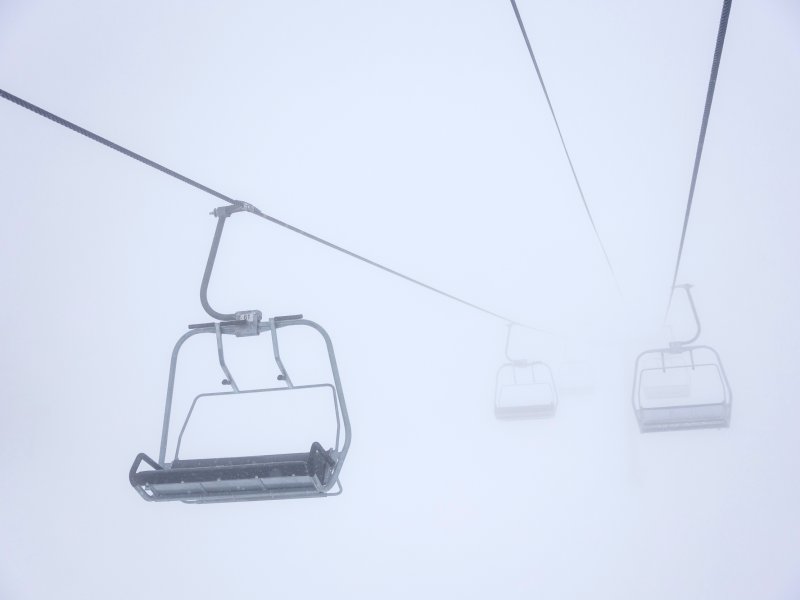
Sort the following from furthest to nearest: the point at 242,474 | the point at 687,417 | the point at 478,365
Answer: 1. the point at 478,365
2. the point at 687,417
3. the point at 242,474

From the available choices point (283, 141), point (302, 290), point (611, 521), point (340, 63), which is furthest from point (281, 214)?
point (340, 63)

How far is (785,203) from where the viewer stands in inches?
491

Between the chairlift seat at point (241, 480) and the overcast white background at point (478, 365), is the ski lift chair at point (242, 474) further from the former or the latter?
the overcast white background at point (478, 365)

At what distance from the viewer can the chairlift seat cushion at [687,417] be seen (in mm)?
3518

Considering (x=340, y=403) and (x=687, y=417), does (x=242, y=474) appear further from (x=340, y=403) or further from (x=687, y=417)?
(x=687, y=417)

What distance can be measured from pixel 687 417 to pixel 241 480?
305 centimetres

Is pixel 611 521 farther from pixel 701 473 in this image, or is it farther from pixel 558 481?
pixel 701 473

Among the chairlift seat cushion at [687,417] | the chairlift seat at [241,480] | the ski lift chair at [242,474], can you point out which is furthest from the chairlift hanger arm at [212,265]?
the chairlift seat cushion at [687,417]

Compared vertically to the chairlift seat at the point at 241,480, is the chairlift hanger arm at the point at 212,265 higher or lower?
higher

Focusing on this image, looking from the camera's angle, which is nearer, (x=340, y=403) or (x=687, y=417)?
(x=340, y=403)

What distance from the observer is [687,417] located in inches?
141

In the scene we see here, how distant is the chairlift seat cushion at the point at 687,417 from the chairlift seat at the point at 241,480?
2600mm

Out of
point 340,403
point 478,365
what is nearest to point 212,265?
point 340,403

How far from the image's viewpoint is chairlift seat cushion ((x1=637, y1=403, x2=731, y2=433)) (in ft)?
11.5
